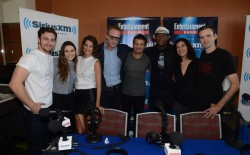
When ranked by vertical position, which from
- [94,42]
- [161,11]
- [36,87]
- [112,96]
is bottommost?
[112,96]

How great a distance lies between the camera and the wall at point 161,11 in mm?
4094

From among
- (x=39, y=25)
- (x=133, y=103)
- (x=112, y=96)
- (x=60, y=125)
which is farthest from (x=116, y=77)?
(x=60, y=125)

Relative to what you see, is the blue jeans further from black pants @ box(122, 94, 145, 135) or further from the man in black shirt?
the man in black shirt

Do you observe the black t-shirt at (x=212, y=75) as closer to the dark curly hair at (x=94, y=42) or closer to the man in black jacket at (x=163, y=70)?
the man in black jacket at (x=163, y=70)

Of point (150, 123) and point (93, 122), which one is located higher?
point (93, 122)

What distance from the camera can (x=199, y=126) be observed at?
221 centimetres

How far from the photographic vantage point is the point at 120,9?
4.32 m

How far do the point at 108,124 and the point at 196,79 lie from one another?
129 centimetres

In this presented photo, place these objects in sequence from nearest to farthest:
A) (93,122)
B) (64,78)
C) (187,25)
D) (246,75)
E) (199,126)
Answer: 1. (93,122)
2. (199,126)
3. (64,78)
4. (246,75)
5. (187,25)

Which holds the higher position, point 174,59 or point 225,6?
point 225,6

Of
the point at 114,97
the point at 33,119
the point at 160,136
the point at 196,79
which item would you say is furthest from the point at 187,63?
the point at 33,119

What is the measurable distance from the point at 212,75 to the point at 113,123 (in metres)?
1.29

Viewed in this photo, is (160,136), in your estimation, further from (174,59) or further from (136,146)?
(174,59)

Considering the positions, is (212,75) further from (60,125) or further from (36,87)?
(36,87)
